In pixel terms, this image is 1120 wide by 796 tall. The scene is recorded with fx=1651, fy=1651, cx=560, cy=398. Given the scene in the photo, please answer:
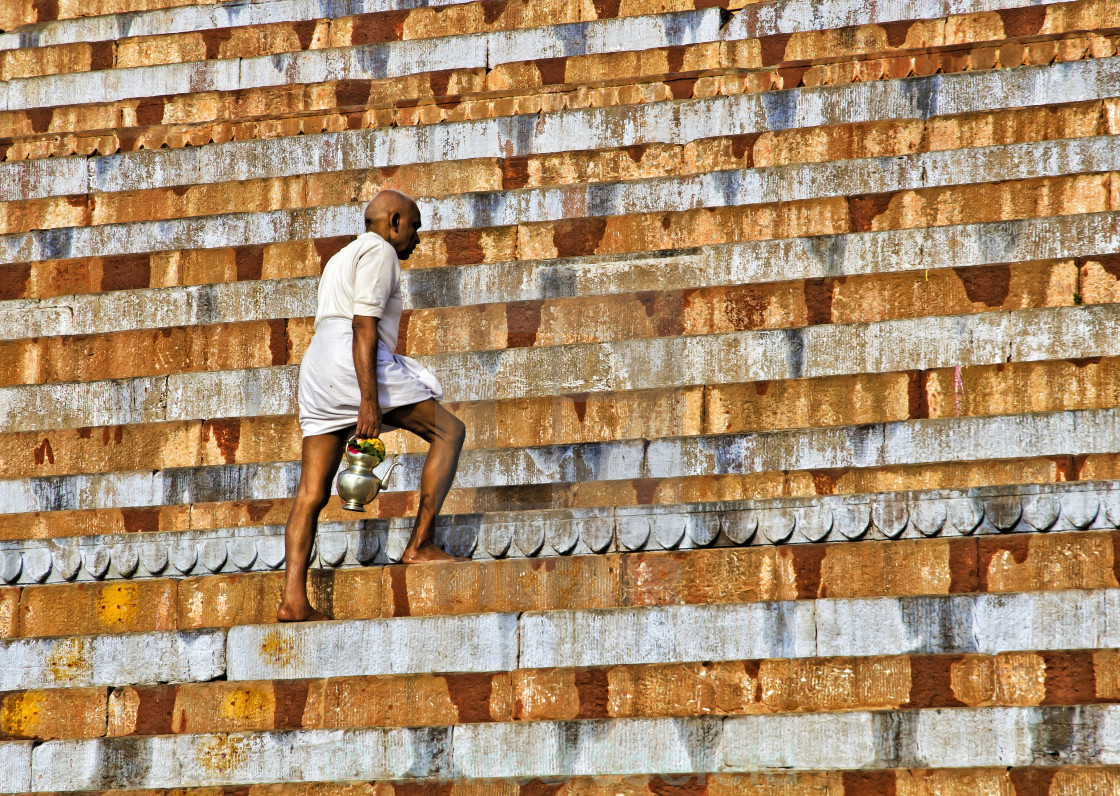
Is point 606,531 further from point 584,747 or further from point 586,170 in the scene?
point 586,170

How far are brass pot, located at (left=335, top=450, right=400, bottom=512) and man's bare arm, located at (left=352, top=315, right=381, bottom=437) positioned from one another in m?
0.13

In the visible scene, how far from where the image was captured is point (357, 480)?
6.61 m

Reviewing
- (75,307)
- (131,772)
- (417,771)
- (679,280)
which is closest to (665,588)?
(417,771)

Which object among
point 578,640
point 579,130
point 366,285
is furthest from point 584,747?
point 579,130

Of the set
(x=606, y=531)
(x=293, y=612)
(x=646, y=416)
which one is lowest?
(x=293, y=612)

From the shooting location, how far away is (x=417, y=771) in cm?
586

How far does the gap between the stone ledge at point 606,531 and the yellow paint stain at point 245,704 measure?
83cm

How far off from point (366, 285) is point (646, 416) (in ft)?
6.92

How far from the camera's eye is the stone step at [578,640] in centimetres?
582

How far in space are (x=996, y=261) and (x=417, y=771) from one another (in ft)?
14.5

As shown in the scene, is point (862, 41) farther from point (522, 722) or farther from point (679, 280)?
point (522, 722)

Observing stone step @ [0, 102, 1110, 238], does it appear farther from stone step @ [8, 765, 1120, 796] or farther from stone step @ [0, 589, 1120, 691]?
stone step @ [8, 765, 1120, 796]

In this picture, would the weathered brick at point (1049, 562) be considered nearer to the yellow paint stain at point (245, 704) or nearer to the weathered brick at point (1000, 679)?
the weathered brick at point (1000, 679)

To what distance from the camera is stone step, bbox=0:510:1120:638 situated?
20.3 feet
